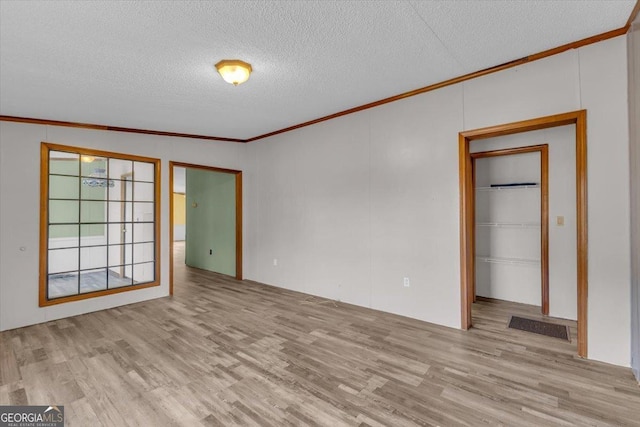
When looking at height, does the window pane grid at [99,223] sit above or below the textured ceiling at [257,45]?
below

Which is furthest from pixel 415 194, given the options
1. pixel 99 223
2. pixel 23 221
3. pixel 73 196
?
pixel 23 221

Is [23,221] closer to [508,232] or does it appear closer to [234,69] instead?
[234,69]

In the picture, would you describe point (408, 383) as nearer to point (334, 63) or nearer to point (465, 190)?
point (465, 190)

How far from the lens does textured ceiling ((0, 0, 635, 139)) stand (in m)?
2.03

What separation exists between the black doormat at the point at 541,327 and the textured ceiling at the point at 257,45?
283cm

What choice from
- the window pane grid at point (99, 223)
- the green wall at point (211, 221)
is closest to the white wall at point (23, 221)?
the window pane grid at point (99, 223)

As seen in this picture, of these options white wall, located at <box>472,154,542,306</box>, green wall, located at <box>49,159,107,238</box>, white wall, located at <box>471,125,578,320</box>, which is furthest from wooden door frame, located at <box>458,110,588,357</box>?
green wall, located at <box>49,159,107,238</box>

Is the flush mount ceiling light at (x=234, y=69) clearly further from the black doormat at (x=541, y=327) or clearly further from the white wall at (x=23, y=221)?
the black doormat at (x=541, y=327)

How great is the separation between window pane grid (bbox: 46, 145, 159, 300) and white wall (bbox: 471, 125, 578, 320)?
563 centimetres

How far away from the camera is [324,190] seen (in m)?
4.54

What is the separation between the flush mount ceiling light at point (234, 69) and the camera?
8.79ft

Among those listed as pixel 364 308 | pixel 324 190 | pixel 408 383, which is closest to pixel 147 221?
pixel 324 190

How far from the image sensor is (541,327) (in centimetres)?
331

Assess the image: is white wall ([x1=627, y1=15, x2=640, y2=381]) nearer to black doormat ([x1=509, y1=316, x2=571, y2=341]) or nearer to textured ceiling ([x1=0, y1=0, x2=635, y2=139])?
textured ceiling ([x1=0, y1=0, x2=635, y2=139])
